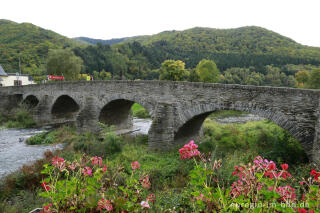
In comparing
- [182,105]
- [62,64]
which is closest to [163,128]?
[182,105]

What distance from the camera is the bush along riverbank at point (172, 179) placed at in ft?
7.03

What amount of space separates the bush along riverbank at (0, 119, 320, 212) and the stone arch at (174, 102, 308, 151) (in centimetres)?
107

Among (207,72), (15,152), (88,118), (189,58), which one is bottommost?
(15,152)

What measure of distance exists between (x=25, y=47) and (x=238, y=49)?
84.6 m

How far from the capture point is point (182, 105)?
11539 mm

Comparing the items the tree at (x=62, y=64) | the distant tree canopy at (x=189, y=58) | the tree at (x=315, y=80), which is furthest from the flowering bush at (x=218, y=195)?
the tree at (x=62, y=64)

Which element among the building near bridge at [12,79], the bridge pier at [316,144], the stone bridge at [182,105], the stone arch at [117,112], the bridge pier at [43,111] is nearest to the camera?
the bridge pier at [316,144]

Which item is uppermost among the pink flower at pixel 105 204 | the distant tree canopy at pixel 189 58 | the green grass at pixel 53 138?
the distant tree canopy at pixel 189 58

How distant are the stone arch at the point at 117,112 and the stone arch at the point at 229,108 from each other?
450 cm

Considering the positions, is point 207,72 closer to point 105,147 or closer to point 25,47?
point 105,147

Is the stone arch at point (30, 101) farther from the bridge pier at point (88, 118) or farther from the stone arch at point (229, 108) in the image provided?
the stone arch at point (229, 108)

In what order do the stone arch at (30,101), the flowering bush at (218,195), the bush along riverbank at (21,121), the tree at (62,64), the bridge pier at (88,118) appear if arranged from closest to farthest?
the flowering bush at (218,195) → the bridge pier at (88,118) → the bush along riverbank at (21,121) → the stone arch at (30,101) → the tree at (62,64)

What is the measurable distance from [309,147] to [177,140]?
646 centimetres

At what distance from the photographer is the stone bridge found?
Answer: 25.4 ft
